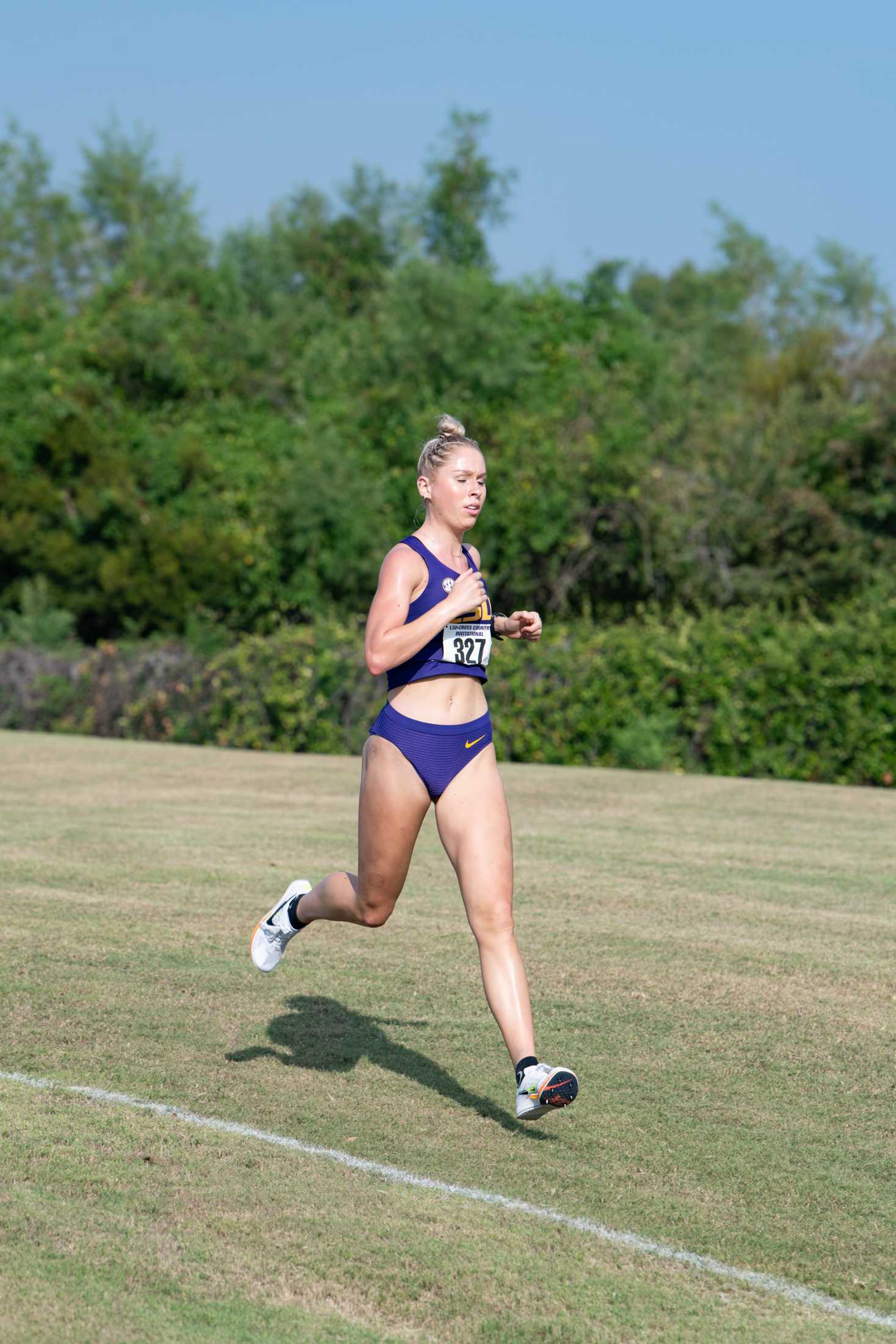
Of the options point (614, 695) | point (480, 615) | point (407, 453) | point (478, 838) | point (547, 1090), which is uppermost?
point (407, 453)

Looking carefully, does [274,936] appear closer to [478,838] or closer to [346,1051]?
[346,1051]

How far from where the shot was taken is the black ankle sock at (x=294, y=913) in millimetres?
6082

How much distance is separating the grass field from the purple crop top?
158 cm

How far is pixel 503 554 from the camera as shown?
3012 cm

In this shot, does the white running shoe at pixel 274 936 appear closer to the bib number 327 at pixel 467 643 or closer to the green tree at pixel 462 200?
the bib number 327 at pixel 467 643

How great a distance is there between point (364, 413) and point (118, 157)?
95.8 ft

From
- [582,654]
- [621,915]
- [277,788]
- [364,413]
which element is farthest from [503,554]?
[621,915]

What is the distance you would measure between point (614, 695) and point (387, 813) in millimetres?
13291

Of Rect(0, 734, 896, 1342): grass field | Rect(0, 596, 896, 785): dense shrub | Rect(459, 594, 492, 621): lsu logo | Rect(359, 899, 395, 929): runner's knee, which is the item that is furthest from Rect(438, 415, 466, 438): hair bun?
Rect(0, 596, 896, 785): dense shrub

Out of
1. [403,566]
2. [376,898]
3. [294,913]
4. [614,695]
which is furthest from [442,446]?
[614,695]

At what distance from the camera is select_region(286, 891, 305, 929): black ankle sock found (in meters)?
6.08

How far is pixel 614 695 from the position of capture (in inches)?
724

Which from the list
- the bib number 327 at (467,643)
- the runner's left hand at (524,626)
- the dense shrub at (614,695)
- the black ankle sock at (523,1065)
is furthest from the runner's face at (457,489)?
the dense shrub at (614,695)

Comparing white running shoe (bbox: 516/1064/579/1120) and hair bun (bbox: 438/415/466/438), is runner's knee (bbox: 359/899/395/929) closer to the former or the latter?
white running shoe (bbox: 516/1064/579/1120)
